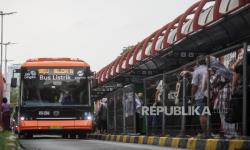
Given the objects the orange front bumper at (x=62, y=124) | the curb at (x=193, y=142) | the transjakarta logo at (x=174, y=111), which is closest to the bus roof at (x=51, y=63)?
the orange front bumper at (x=62, y=124)

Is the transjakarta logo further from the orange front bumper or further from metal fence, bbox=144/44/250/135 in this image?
the orange front bumper

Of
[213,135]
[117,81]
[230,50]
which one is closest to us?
[230,50]

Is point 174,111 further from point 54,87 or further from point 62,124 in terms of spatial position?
point 54,87

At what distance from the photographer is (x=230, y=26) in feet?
53.3

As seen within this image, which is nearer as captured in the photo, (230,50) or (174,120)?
(230,50)

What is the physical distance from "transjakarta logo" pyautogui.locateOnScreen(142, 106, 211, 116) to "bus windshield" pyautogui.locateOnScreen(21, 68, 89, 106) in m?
7.42

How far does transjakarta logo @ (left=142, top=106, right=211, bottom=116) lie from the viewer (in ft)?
40.2

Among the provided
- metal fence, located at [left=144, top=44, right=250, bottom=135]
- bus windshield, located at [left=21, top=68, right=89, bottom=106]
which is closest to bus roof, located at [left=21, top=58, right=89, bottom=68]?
bus windshield, located at [left=21, top=68, right=89, bottom=106]

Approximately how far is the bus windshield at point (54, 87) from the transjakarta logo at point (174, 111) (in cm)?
742

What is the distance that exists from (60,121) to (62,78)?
5.07ft

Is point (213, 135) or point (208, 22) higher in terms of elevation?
point (208, 22)

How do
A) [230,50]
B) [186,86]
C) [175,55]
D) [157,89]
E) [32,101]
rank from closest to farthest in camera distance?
[230,50], [186,86], [157,89], [175,55], [32,101]

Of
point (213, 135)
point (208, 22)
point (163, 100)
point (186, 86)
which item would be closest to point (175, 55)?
point (208, 22)

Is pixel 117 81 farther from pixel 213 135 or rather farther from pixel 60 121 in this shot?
pixel 213 135
